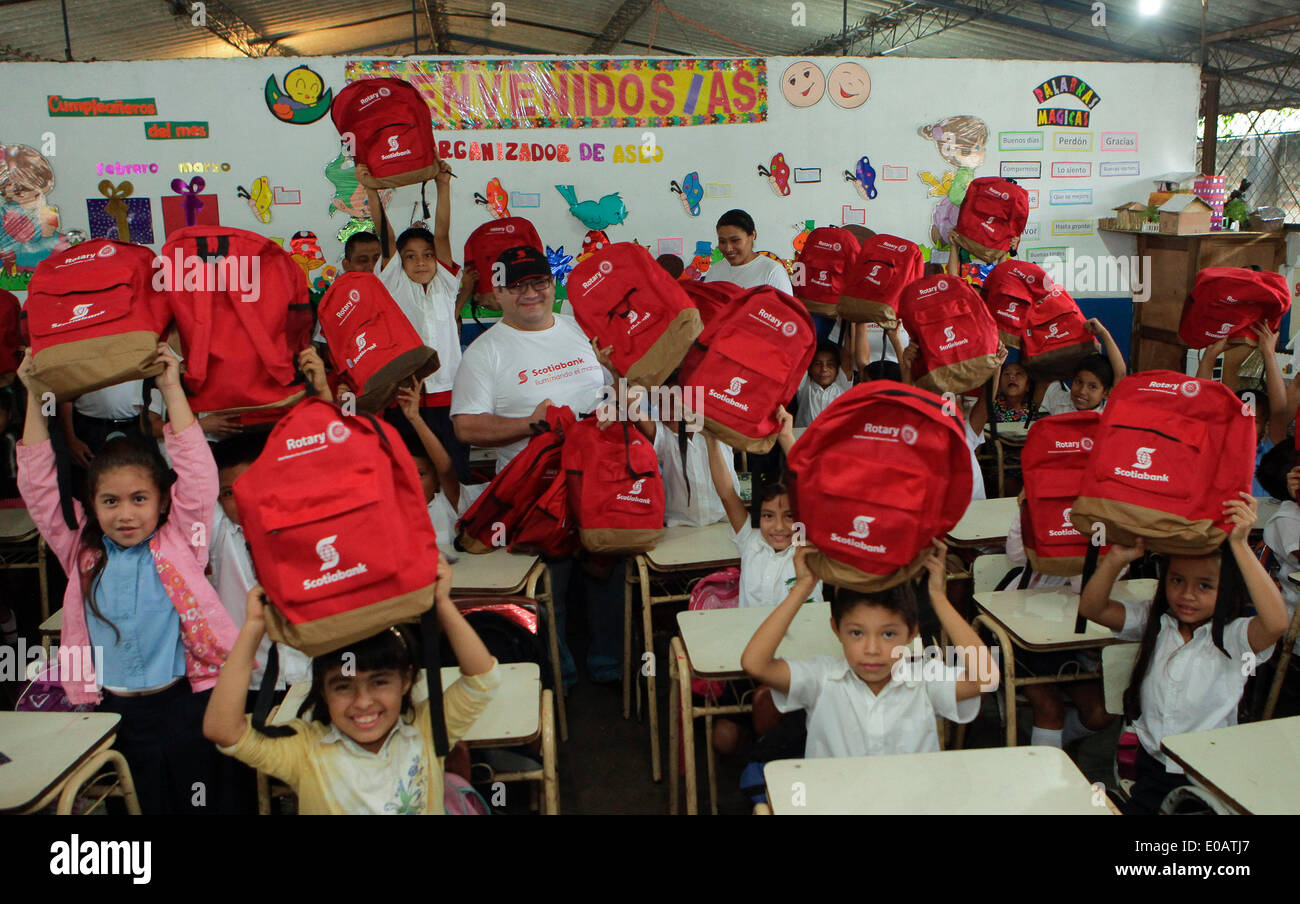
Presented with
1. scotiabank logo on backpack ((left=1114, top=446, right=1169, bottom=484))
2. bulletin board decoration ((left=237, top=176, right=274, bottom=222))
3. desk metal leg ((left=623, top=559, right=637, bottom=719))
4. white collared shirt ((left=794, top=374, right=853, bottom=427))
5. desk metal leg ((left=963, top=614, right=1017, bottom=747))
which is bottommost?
desk metal leg ((left=623, top=559, right=637, bottom=719))

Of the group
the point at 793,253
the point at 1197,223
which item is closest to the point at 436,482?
the point at 793,253

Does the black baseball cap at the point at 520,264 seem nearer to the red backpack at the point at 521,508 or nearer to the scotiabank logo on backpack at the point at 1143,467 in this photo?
the red backpack at the point at 521,508

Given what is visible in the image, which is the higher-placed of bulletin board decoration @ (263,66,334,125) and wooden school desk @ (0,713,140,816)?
bulletin board decoration @ (263,66,334,125)

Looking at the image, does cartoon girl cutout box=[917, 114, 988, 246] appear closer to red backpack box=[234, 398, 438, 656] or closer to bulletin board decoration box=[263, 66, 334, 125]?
bulletin board decoration box=[263, 66, 334, 125]

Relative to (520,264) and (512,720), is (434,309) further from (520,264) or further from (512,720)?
(512,720)

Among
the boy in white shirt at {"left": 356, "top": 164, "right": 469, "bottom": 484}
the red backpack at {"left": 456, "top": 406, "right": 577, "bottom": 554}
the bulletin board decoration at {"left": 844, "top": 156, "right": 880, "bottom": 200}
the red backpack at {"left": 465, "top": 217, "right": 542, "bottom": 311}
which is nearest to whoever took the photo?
the red backpack at {"left": 456, "top": 406, "right": 577, "bottom": 554}

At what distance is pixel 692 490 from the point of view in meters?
3.54

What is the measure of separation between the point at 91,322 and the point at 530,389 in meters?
1.59

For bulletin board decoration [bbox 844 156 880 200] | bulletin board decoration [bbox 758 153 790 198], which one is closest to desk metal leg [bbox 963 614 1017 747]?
bulletin board decoration [bbox 758 153 790 198]

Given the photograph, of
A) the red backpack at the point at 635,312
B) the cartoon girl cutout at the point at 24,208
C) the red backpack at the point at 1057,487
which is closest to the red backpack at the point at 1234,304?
the red backpack at the point at 1057,487

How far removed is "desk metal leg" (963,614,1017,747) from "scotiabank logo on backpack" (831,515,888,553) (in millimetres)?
633

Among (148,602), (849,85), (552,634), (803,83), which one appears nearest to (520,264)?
(552,634)

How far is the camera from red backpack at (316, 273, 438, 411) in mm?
2812
